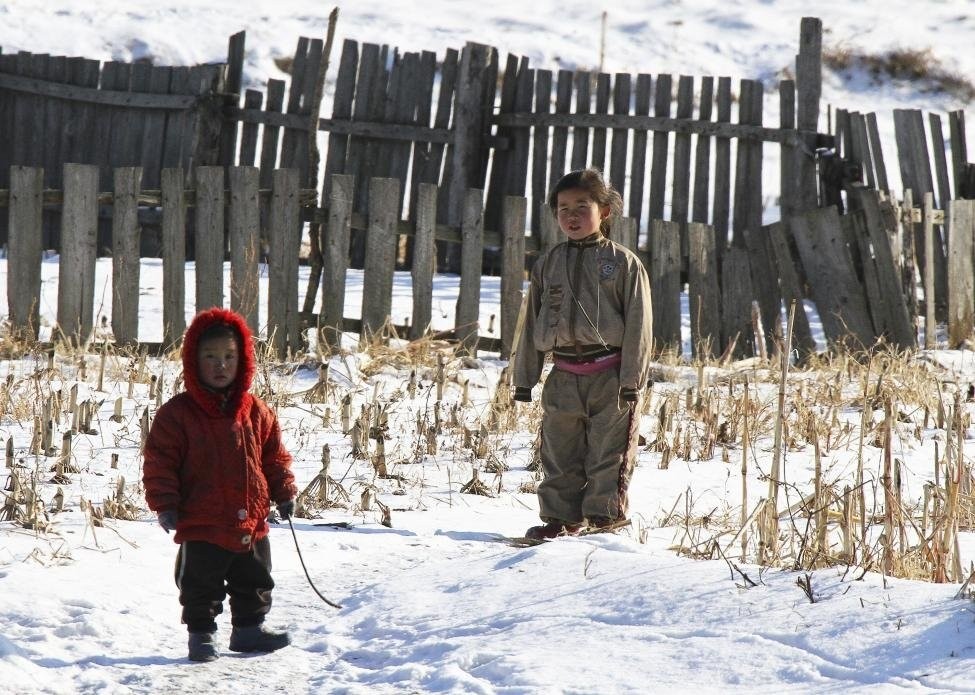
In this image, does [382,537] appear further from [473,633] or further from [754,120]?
[754,120]

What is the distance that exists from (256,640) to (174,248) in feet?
15.3

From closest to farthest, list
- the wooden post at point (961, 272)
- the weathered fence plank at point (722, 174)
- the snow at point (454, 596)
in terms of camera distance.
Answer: the snow at point (454, 596) < the wooden post at point (961, 272) < the weathered fence plank at point (722, 174)

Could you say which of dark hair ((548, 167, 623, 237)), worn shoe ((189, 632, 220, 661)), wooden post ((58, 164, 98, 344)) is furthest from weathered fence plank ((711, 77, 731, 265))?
worn shoe ((189, 632, 220, 661))

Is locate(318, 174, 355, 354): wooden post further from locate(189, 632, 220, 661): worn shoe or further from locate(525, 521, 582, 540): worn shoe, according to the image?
locate(189, 632, 220, 661): worn shoe

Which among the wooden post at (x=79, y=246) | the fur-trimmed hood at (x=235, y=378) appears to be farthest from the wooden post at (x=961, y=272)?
the fur-trimmed hood at (x=235, y=378)

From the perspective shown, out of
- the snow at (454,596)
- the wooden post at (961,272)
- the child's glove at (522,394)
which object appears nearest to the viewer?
the snow at (454,596)

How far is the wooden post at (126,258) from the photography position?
24.6ft

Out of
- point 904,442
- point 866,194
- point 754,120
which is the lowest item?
point 904,442

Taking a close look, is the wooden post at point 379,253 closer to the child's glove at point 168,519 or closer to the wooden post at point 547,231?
the wooden post at point 547,231

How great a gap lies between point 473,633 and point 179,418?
0.98 m

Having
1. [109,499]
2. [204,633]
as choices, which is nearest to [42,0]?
[109,499]

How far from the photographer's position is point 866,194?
27.7 feet

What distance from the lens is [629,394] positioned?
4395 mm

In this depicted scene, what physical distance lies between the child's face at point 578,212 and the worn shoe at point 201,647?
6.52ft
